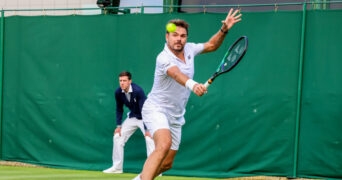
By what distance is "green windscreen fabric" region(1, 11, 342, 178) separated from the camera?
431 inches

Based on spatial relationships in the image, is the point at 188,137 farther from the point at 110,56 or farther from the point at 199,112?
the point at 110,56

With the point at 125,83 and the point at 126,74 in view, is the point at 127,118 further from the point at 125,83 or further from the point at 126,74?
the point at 126,74

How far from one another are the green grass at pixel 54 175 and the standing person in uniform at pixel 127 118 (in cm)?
32

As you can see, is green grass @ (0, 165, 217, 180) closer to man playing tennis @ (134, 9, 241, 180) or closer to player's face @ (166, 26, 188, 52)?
man playing tennis @ (134, 9, 241, 180)

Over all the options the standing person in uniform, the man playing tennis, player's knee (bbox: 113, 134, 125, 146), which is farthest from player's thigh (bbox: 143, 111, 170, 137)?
player's knee (bbox: 113, 134, 125, 146)

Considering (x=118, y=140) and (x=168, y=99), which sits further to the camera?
(x=118, y=140)

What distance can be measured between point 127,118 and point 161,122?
4.68 m

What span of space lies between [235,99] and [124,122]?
174 cm

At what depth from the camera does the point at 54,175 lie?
1158 cm

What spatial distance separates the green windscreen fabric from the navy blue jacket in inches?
16.2

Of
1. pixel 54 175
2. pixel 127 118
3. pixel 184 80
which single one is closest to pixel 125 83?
pixel 127 118

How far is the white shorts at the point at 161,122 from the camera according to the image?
7.45 meters

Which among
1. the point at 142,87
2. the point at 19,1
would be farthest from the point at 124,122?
the point at 19,1

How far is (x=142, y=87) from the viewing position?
12242 millimetres
